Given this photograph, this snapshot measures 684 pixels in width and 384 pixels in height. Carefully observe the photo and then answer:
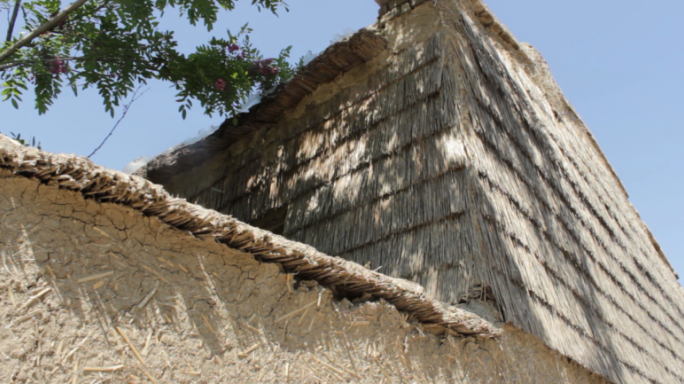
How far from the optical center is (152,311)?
1.89 m

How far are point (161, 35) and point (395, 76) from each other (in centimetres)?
205

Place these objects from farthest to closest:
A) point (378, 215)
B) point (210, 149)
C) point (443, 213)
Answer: point (210, 149), point (378, 215), point (443, 213)

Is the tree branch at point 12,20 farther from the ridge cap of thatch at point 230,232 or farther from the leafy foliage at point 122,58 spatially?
the ridge cap of thatch at point 230,232

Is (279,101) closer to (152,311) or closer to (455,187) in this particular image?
(455,187)

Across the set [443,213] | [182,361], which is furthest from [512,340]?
[182,361]

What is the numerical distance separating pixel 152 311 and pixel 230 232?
16.5 inches

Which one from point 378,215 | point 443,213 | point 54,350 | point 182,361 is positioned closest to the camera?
point 54,350

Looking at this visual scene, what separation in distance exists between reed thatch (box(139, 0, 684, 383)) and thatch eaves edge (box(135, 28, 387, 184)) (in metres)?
0.07

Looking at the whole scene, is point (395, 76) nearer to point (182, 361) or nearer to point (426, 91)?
point (426, 91)

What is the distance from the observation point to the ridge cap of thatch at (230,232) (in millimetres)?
1739

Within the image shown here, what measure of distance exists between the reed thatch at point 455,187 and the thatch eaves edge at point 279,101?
7cm

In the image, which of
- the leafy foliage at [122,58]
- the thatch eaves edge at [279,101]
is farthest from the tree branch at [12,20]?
the thatch eaves edge at [279,101]

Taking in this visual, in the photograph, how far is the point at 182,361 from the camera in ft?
6.27

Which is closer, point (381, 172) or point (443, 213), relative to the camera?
point (443, 213)
